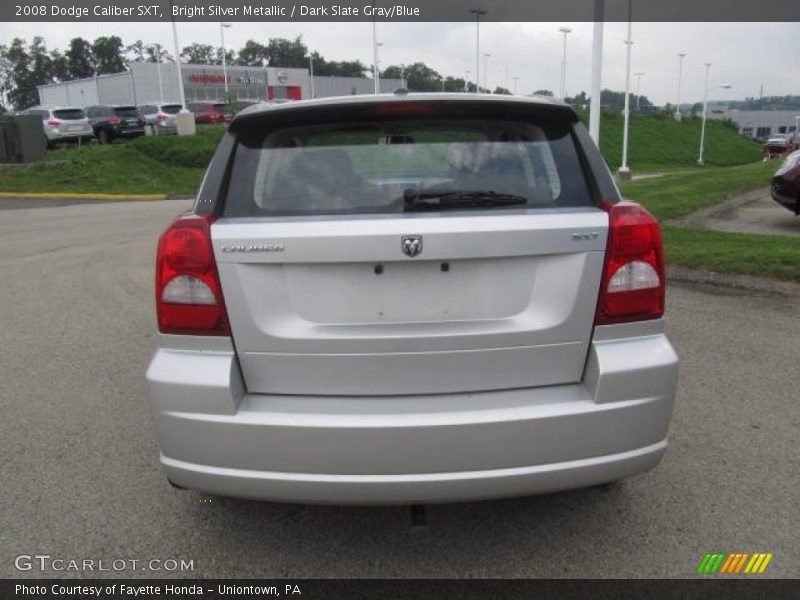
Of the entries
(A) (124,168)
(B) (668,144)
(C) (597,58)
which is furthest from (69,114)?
(B) (668,144)

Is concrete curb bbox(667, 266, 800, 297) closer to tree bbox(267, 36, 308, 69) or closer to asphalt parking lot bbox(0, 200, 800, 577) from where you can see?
asphalt parking lot bbox(0, 200, 800, 577)

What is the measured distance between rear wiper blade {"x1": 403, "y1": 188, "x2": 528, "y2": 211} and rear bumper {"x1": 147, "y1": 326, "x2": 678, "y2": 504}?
2.00 feet

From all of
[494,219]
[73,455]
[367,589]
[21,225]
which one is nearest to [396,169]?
[494,219]

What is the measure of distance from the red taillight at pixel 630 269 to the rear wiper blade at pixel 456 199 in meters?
0.35

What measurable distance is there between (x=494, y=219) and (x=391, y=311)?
1.58 feet

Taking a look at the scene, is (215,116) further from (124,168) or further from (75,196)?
(75,196)

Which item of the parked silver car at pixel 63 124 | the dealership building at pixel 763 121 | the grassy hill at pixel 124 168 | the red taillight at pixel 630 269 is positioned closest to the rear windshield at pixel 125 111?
the parked silver car at pixel 63 124

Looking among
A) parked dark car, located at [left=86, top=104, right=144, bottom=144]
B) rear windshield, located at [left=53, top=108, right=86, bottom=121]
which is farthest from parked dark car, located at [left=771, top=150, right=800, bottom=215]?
parked dark car, located at [left=86, top=104, right=144, bottom=144]

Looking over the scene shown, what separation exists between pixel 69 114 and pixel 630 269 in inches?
1218

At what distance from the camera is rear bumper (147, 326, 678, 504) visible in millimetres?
2303

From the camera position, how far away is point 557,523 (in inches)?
115

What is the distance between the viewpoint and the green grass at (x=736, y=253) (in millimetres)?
6935

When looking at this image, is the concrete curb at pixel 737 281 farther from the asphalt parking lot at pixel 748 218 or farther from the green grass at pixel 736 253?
the asphalt parking lot at pixel 748 218

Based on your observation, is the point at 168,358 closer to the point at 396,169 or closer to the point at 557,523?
the point at 396,169
